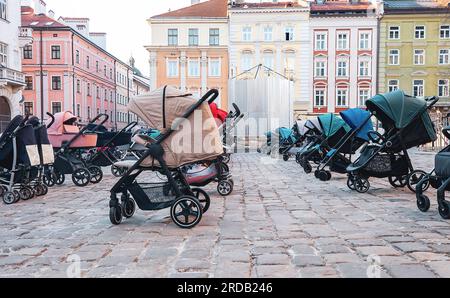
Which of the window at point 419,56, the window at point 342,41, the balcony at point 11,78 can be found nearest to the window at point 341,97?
the window at point 342,41

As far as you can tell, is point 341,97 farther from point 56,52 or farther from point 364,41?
point 56,52

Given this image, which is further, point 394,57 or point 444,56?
point 394,57

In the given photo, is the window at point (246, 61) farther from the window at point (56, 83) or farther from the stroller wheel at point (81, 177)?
the stroller wheel at point (81, 177)

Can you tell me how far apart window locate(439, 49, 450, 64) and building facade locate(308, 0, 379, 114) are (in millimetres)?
6050

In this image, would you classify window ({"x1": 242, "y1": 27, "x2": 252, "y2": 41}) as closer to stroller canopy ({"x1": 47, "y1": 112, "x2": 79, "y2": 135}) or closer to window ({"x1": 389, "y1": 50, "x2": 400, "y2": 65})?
window ({"x1": 389, "y1": 50, "x2": 400, "y2": 65})

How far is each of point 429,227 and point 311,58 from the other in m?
43.0

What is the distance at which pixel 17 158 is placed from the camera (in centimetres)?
860

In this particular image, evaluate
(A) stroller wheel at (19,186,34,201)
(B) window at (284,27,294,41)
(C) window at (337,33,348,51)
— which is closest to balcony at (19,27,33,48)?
(B) window at (284,27,294,41)

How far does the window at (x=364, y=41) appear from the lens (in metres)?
46.9

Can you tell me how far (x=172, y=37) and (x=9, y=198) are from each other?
138 feet

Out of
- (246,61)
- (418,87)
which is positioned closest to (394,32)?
(418,87)

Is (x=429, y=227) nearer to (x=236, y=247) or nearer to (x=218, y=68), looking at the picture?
(x=236, y=247)
